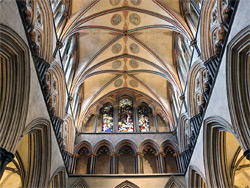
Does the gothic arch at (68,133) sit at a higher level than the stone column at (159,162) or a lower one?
higher

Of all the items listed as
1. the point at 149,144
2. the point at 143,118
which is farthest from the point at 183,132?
the point at 143,118

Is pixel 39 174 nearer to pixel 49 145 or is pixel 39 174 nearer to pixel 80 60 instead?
pixel 49 145

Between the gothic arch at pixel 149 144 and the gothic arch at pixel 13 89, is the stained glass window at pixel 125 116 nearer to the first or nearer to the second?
the gothic arch at pixel 149 144

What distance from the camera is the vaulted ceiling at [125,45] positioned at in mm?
12633

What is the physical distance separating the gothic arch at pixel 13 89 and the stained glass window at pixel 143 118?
29.7 feet

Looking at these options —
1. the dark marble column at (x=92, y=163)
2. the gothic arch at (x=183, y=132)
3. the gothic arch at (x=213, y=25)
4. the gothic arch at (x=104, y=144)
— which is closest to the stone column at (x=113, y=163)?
the gothic arch at (x=104, y=144)

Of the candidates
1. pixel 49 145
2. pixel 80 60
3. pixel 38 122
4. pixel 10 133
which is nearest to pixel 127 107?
pixel 80 60

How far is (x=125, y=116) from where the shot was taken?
1622 centimetres

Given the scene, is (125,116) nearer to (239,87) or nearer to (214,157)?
(214,157)

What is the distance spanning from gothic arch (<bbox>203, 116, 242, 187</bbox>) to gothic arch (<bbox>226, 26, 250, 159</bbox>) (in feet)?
5.97

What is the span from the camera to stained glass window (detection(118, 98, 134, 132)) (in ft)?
50.6

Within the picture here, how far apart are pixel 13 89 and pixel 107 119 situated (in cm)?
937

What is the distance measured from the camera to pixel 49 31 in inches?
384

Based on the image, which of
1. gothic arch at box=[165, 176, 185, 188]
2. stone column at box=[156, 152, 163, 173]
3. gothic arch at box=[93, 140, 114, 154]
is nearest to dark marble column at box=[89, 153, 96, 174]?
gothic arch at box=[93, 140, 114, 154]
